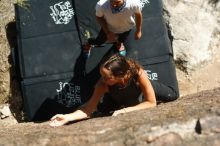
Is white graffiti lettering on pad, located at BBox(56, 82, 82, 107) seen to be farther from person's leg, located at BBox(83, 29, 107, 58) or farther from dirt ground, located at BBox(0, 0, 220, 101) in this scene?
dirt ground, located at BBox(0, 0, 220, 101)

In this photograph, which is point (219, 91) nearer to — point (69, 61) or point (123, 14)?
point (123, 14)

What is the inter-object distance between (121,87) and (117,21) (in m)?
0.89

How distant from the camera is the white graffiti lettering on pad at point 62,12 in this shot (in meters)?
4.93

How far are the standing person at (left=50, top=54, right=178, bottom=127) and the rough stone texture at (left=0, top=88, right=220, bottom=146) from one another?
1.84 ft

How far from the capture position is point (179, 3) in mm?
5383

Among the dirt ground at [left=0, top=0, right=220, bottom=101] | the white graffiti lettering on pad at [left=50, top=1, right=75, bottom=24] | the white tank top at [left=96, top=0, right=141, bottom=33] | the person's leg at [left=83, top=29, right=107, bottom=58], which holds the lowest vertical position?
the dirt ground at [left=0, top=0, right=220, bottom=101]

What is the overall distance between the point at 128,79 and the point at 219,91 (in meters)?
0.74

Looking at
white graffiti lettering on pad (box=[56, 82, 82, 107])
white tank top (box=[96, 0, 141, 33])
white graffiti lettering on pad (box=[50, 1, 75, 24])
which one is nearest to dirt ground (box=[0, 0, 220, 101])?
white graffiti lettering on pad (box=[50, 1, 75, 24])

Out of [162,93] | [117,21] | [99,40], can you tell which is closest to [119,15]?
[117,21]

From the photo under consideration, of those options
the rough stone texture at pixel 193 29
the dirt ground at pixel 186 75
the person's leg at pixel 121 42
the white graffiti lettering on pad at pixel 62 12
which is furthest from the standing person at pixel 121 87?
the rough stone texture at pixel 193 29

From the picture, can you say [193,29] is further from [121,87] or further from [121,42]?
[121,87]

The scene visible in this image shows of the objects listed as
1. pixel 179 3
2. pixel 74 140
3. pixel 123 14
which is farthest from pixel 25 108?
pixel 74 140

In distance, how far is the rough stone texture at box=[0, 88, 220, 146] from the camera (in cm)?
231

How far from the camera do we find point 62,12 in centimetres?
493
